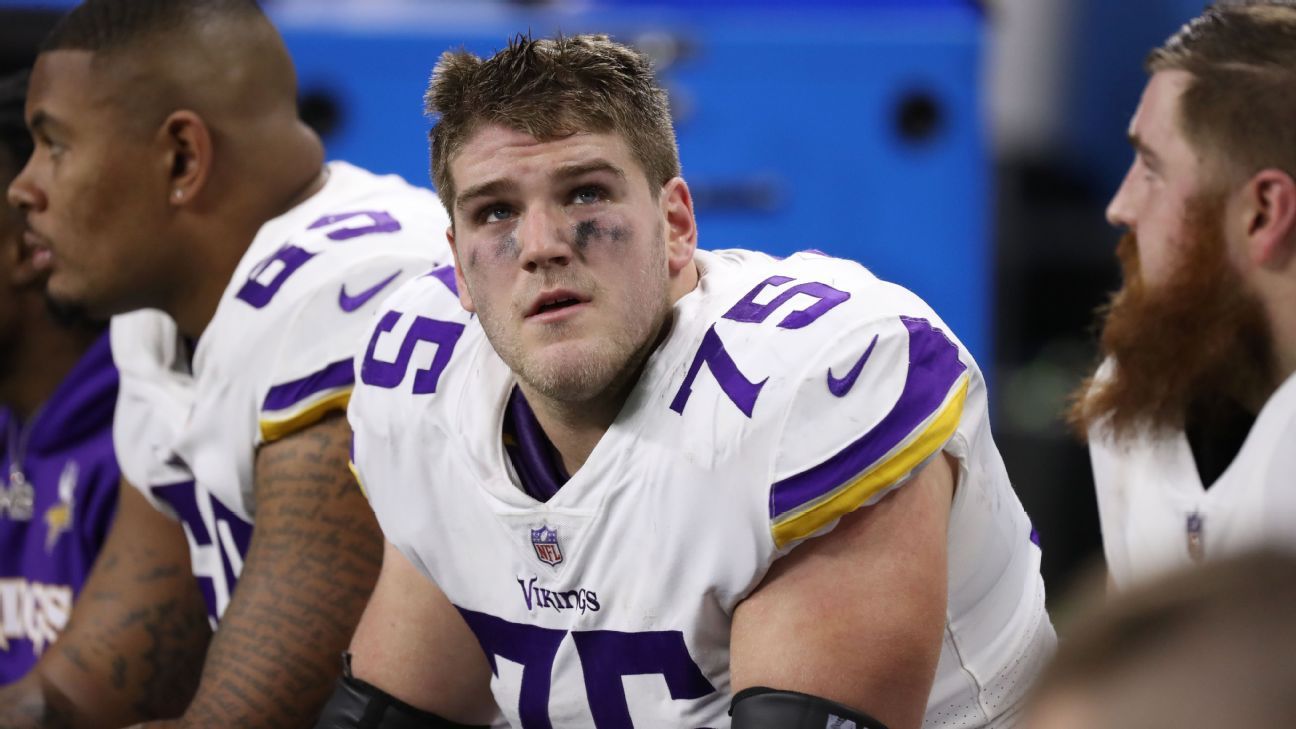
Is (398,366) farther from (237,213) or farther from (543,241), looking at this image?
(237,213)

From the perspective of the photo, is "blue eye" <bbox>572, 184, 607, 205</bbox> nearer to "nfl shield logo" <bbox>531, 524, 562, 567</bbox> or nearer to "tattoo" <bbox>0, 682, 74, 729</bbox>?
"nfl shield logo" <bbox>531, 524, 562, 567</bbox>

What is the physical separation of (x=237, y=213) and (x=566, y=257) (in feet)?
2.66

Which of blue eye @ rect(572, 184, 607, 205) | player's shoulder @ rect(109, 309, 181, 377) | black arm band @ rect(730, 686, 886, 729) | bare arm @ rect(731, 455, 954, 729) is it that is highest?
blue eye @ rect(572, 184, 607, 205)

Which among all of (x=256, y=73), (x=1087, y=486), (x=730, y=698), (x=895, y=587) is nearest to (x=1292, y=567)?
(x=895, y=587)

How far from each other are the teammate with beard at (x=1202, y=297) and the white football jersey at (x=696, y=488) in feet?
1.46

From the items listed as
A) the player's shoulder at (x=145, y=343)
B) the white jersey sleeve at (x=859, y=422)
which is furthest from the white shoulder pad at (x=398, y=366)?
the player's shoulder at (x=145, y=343)

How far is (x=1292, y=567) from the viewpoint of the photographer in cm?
61

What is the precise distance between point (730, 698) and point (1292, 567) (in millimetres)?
958

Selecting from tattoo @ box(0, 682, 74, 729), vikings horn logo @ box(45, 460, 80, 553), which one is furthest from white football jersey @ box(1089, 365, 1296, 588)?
vikings horn logo @ box(45, 460, 80, 553)

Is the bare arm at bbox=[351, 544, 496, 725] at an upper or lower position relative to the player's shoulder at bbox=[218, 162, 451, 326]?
lower

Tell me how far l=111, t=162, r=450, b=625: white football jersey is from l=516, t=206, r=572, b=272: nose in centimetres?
44

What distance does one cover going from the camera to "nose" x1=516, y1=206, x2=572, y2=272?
5.01 feet

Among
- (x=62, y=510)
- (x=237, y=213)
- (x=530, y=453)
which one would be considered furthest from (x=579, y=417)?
(x=62, y=510)

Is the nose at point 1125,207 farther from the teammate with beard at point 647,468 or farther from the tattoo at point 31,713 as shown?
the tattoo at point 31,713
